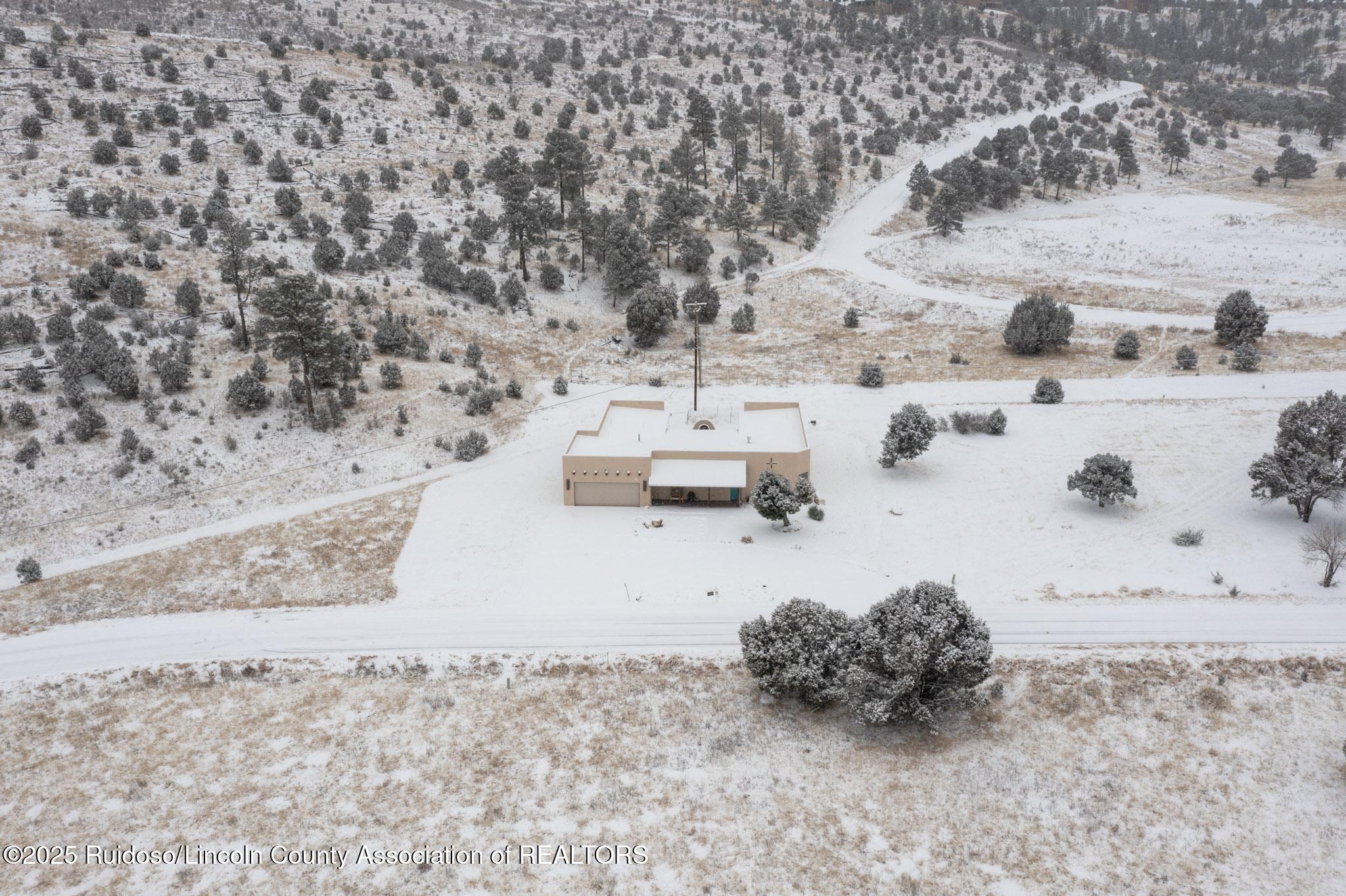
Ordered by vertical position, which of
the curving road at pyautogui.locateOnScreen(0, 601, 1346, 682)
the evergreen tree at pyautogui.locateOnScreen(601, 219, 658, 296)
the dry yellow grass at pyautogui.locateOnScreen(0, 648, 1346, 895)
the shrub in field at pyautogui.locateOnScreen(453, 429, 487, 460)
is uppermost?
the evergreen tree at pyautogui.locateOnScreen(601, 219, 658, 296)

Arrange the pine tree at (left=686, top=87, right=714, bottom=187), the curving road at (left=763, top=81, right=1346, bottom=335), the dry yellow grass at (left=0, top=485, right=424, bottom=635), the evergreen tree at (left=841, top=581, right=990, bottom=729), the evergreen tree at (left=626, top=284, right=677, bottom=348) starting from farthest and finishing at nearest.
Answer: the pine tree at (left=686, top=87, right=714, bottom=187), the evergreen tree at (left=626, top=284, right=677, bottom=348), the curving road at (left=763, top=81, right=1346, bottom=335), the dry yellow grass at (left=0, top=485, right=424, bottom=635), the evergreen tree at (left=841, top=581, right=990, bottom=729)

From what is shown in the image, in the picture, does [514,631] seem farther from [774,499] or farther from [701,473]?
[701,473]

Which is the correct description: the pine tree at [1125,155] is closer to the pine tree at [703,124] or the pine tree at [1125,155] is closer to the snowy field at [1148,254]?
the snowy field at [1148,254]

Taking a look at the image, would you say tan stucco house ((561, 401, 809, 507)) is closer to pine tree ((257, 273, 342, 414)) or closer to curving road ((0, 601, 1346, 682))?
curving road ((0, 601, 1346, 682))

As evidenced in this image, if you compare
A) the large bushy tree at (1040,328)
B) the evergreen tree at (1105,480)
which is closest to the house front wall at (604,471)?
the evergreen tree at (1105,480)

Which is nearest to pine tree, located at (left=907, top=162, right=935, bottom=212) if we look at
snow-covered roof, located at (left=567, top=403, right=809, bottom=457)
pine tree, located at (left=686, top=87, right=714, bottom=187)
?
pine tree, located at (left=686, top=87, right=714, bottom=187)
